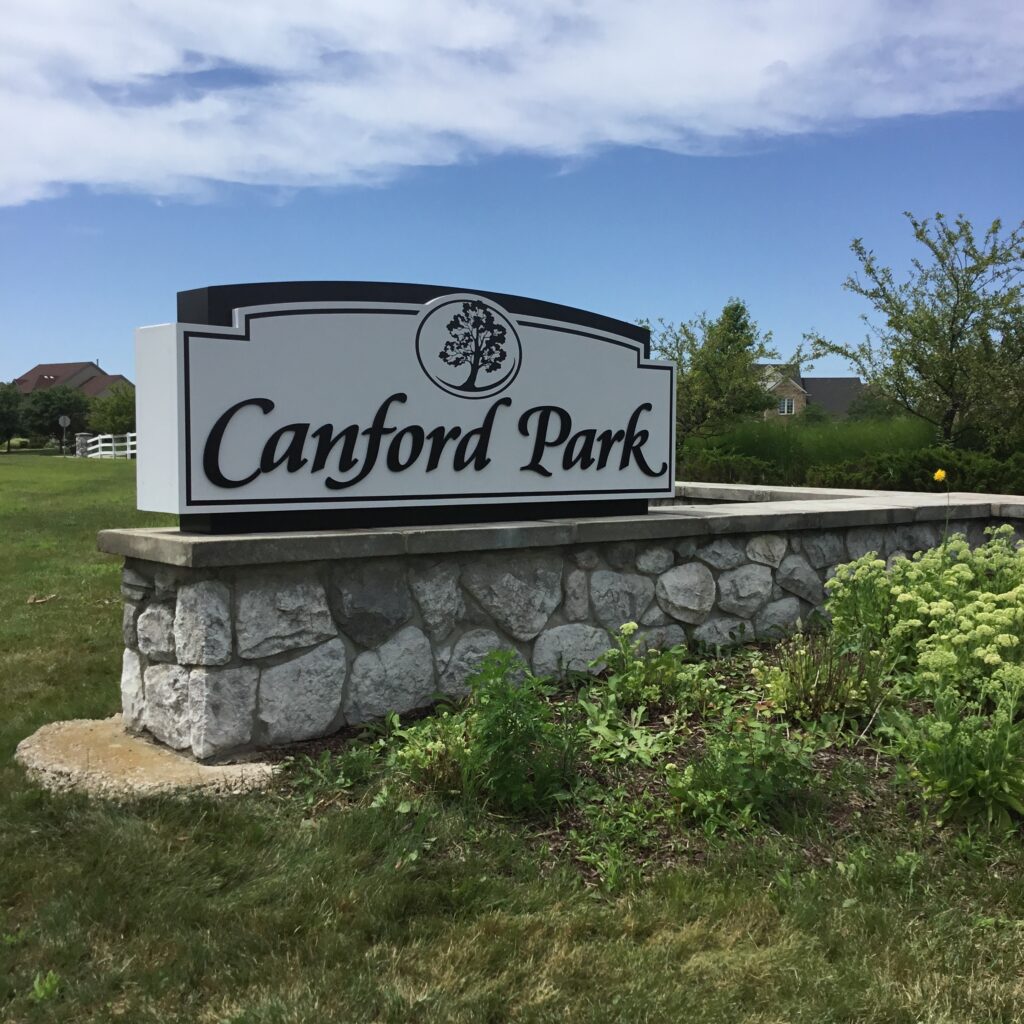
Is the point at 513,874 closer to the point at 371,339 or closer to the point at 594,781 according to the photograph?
the point at 594,781

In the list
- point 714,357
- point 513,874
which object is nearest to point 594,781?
point 513,874

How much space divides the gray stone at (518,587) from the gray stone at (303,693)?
2.48 ft

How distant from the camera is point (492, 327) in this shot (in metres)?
5.05

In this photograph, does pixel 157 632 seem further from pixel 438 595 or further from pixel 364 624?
pixel 438 595

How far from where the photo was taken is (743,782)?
353 centimetres

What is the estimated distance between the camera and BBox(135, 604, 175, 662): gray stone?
4.27m

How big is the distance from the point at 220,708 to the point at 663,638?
2.39m

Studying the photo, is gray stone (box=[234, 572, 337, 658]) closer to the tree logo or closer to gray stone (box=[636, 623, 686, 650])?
the tree logo

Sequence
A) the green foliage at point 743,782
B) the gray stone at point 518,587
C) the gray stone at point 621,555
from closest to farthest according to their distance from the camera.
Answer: the green foliage at point 743,782 → the gray stone at point 518,587 → the gray stone at point 621,555

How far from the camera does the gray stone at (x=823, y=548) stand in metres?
6.12

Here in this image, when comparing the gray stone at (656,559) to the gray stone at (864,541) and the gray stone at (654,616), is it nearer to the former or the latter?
the gray stone at (654,616)

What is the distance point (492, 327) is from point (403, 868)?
2768mm

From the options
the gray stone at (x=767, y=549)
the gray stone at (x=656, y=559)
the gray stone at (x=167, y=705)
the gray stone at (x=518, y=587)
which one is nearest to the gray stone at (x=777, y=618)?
the gray stone at (x=767, y=549)

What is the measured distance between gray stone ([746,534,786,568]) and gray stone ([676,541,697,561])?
415 millimetres
